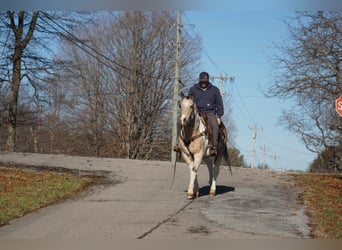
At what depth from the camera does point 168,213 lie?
8.98 metres

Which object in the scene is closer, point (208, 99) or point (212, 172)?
point (208, 99)

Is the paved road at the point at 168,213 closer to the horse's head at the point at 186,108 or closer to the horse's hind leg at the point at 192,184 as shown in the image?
the horse's hind leg at the point at 192,184

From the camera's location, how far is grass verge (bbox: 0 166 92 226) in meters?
9.72

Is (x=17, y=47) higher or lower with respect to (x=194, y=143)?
higher

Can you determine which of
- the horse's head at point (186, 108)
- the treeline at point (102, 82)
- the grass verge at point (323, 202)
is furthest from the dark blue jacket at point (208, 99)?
the treeline at point (102, 82)

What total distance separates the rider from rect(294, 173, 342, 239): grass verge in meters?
2.25

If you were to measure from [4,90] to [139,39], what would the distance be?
6350 mm

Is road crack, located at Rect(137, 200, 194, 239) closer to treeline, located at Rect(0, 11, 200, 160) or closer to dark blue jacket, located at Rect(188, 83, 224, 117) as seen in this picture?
dark blue jacket, located at Rect(188, 83, 224, 117)

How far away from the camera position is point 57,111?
26156mm

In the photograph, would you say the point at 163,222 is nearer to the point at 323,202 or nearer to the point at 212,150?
the point at 212,150

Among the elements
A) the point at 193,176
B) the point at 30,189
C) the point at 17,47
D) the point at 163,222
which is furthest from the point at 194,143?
the point at 17,47

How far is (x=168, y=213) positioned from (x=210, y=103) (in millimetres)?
2807

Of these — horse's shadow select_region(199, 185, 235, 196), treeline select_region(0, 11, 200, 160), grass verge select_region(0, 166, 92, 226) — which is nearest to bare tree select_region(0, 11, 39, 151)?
treeline select_region(0, 11, 200, 160)

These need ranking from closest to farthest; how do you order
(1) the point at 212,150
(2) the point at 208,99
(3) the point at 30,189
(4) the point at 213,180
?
(1) the point at 212,150 < (2) the point at 208,99 < (4) the point at 213,180 < (3) the point at 30,189
